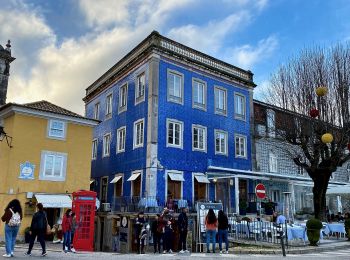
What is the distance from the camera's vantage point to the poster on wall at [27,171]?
20131 mm

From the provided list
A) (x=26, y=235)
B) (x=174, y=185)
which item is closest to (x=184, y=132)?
(x=174, y=185)

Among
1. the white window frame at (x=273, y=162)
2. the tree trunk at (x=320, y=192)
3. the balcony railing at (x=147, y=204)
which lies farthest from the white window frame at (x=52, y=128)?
the white window frame at (x=273, y=162)

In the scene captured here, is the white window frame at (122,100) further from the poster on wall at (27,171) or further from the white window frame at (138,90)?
the poster on wall at (27,171)

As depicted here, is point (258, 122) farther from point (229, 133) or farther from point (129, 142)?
point (129, 142)

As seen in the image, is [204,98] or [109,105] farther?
[109,105]

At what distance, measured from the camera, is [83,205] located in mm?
16203

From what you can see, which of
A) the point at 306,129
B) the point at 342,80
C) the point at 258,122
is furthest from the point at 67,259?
the point at 258,122

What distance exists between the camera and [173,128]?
24.2 meters

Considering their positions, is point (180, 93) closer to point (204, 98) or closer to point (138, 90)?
point (204, 98)

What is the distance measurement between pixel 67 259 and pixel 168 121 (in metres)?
14.4

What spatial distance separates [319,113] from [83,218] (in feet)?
47.9

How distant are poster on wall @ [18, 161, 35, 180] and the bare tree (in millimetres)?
15150

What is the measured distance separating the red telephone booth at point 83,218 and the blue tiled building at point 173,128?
5.26m

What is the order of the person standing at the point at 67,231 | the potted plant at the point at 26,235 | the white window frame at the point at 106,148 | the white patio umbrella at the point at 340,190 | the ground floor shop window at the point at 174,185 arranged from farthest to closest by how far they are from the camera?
the white window frame at the point at 106,148 → the white patio umbrella at the point at 340,190 → the ground floor shop window at the point at 174,185 → the potted plant at the point at 26,235 → the person standing at the point at 67,231
